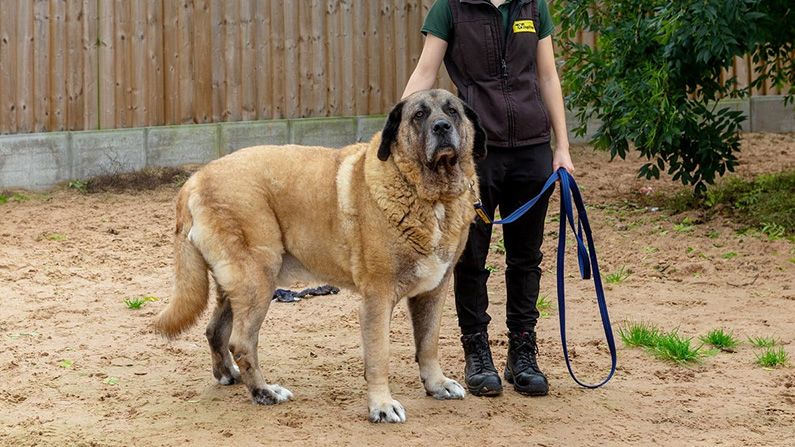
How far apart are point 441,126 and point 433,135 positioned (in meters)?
0.06

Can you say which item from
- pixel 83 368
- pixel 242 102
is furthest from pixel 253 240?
pixel 242 102

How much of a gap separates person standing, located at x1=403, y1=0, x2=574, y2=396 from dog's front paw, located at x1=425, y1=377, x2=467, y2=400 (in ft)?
0.34

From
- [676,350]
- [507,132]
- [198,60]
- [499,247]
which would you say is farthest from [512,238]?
[198,60]

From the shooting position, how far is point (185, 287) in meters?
4.79

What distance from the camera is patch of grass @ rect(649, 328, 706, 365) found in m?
5.42

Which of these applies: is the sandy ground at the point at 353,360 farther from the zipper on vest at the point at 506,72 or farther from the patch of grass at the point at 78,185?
the zipper on vest at the point at 506,72

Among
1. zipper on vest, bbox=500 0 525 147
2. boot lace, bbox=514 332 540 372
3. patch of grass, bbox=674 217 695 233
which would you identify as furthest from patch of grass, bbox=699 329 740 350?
patch of grass, bbox=674 217 695 233

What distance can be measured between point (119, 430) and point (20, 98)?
670 centimetres

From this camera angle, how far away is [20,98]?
9.96 meters

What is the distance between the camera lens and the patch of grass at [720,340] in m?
5.66

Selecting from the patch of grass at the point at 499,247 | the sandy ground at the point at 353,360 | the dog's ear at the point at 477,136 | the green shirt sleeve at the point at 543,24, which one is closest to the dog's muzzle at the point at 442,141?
the dog's ear at the point at 477,136

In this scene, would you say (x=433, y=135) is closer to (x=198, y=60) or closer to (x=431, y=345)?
(x=431, y=345)

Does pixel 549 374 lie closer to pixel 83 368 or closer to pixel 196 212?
pixel 196 212

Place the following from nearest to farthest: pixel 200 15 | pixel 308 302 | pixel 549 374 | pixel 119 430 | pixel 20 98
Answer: pixel 119 430, pixel 549 374, pixel 308 302, pixel 20 98, pixel 200 15
